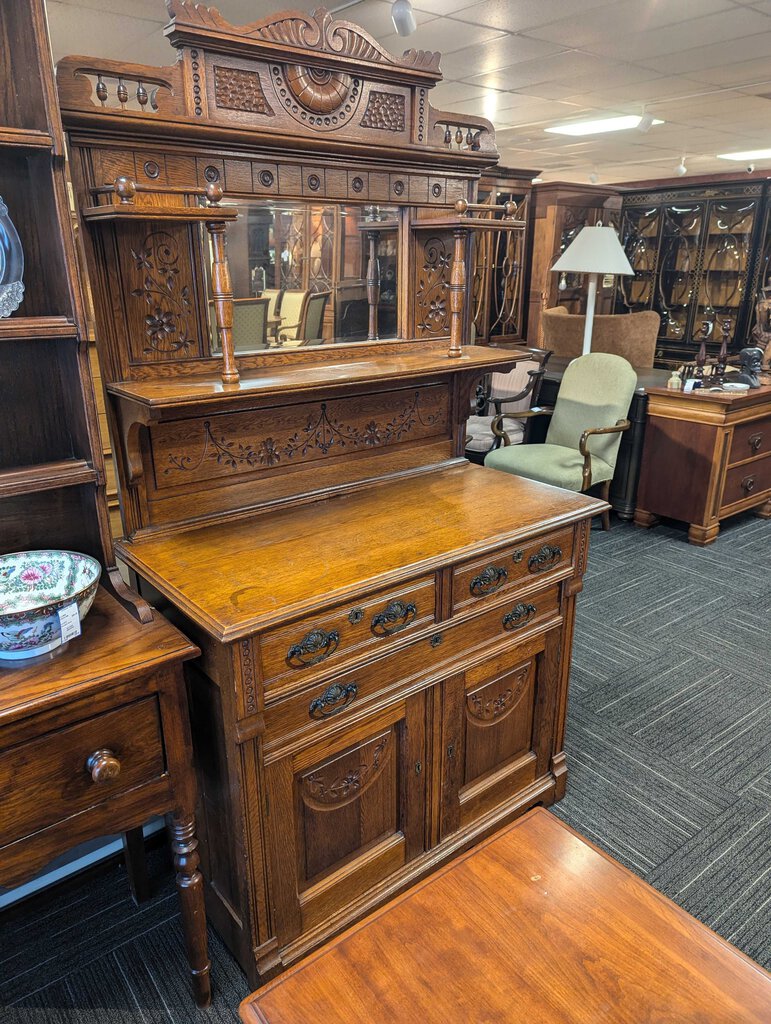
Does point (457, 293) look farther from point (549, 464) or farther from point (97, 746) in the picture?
point (549, 464)

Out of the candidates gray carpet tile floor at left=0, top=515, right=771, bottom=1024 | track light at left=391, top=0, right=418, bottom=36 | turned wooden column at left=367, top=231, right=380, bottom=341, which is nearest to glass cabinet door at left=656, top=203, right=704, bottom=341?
gray carpet tile floor at left=0, top=515, right=771, bottom=1024

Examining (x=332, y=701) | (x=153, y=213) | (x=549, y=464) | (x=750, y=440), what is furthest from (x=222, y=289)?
(x=750, y=440)

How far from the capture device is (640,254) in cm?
781

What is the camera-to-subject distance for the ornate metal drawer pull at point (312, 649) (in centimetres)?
126

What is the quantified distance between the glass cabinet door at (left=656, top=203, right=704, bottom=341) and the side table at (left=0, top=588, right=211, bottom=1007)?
7.72 m

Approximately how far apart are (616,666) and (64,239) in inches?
85.9

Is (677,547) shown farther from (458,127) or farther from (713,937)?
(713,937)

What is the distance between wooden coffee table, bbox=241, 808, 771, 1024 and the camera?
95 centimetres

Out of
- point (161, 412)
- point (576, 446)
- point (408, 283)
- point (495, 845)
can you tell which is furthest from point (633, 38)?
point (495, 845)

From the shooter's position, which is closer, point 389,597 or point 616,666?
point 389,597

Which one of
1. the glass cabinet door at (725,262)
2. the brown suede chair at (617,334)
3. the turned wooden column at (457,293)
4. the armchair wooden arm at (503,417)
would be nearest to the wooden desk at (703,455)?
the armchair wooden arm at (503,417)

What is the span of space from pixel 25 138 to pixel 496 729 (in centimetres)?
149

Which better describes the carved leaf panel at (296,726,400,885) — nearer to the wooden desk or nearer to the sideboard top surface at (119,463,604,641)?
the sideboard top surface at (119,463,604,641)

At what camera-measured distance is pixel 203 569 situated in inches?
53.7
